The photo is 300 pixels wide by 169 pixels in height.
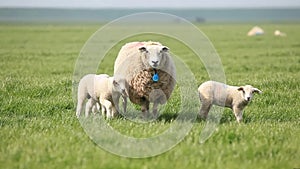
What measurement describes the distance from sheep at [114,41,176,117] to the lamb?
259mm

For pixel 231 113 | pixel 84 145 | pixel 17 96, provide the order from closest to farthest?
pixel 84 145 → pixel 231 113 → pixel 17 96

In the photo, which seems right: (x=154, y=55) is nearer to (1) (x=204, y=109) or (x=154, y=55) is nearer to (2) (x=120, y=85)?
(2) (x=120, y=85)

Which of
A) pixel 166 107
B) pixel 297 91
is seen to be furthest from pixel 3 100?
pixel 297 91

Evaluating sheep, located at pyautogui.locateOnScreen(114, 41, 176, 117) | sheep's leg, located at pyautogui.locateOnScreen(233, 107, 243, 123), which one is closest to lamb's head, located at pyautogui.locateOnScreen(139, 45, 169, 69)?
sheep, located at pyautogui.locateOnScreen(114, 41, 176, 117)

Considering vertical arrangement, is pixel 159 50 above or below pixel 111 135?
above

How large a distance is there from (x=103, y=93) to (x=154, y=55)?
4.67ft

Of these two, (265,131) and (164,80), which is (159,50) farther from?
(265,131)

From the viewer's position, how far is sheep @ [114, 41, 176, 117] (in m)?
10.6

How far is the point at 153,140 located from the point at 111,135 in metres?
0.69

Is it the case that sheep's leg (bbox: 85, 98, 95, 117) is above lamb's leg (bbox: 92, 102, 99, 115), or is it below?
above

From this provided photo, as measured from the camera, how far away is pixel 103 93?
36.5 ft

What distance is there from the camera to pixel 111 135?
8.57m

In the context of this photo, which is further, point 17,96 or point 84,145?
point 17,96

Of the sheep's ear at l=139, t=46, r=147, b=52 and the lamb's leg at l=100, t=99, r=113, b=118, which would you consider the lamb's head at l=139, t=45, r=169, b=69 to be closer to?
the sheep's ear at l=139, t=46, r=147, b=52
